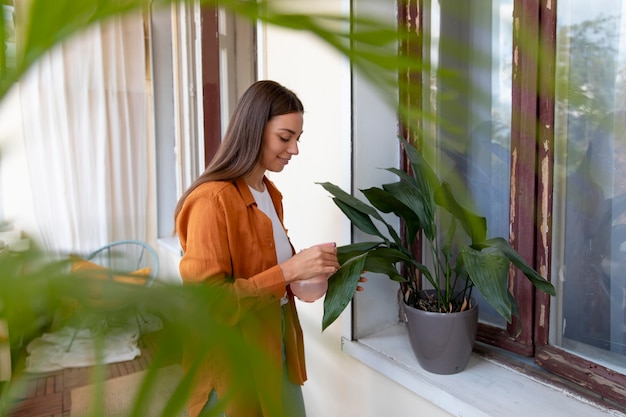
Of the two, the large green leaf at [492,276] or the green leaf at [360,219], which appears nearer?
→ the large green leaf at [492,276]

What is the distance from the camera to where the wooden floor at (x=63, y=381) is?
10cm

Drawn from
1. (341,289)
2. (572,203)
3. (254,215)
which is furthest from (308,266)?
(572,203)

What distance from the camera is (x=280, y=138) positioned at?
1.07m

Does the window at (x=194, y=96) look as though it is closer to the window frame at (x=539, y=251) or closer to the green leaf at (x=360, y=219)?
the green leaf at (x=360, y=219)

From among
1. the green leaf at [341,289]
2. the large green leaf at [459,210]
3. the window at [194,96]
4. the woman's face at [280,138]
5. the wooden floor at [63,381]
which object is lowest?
the green leaf at [341,289]

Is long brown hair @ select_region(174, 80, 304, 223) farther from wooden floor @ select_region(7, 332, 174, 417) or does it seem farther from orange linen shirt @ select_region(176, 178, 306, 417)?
wooden floor @ select_region(7, 332, 174, 417)

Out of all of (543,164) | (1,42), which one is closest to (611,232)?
(543,164)

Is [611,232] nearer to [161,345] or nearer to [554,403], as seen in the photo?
[554,403]

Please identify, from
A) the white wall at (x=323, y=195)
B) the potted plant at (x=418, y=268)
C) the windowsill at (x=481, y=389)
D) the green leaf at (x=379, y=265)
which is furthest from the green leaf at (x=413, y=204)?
the windowsill at (x=481, y=389)

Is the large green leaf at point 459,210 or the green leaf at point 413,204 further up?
the large green leaf at point 459,210

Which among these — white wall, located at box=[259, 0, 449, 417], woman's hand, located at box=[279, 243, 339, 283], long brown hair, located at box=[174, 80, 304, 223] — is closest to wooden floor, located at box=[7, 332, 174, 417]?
woman's hand, located at box=[279, 243, 339, 283]

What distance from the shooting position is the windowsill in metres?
0.90

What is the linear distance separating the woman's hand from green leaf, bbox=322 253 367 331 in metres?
0.03

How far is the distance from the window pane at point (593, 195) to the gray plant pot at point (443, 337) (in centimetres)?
21
